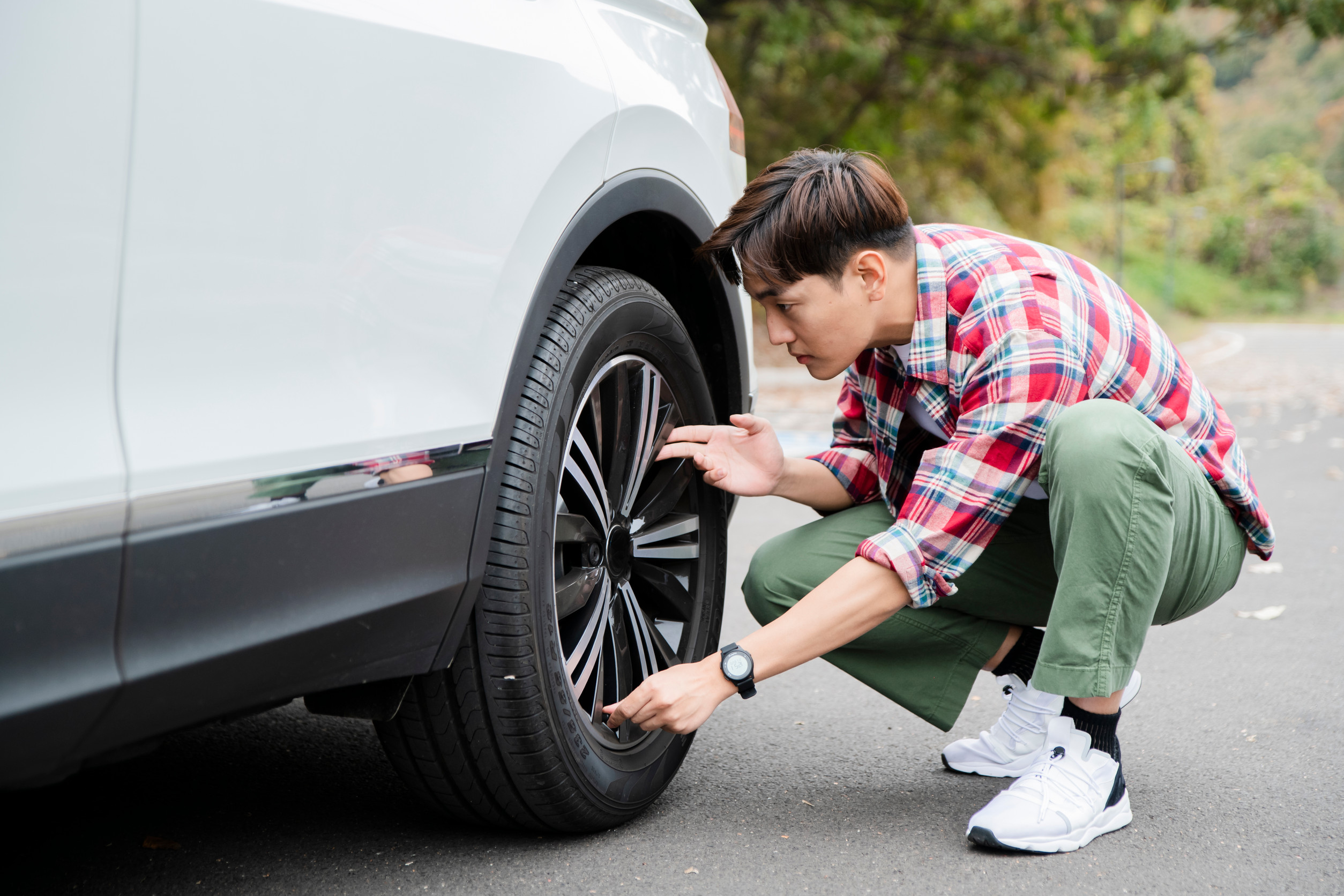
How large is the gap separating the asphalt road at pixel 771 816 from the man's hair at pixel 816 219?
91 centimetres

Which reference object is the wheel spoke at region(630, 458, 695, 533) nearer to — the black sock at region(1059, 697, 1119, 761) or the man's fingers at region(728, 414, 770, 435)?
the man's fingers at region(728, 414, 770, 435)

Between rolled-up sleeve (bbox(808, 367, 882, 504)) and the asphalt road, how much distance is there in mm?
505

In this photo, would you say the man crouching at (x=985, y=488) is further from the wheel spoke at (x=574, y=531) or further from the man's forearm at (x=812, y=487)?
the wheel spoke at (x=574, y=531)

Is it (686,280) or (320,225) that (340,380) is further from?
(686,280)

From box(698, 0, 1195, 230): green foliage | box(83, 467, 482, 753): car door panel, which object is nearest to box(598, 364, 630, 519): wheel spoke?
box(83, 467, 482, 753): car door panel

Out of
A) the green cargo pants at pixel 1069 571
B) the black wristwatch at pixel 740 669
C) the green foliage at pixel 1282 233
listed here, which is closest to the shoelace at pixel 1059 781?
the green cargo pants at pixel 1069 571

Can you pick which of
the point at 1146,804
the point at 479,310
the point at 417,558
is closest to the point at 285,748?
the point at 417,558

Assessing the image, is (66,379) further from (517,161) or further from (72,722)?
(517,161)

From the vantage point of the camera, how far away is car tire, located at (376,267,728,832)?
4.92 feet

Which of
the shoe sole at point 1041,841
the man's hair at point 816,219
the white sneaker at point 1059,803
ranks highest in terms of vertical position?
the man's hair at point 816,219

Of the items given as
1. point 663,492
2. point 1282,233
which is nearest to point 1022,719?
point 663,492

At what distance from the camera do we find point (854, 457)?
7.45 ft

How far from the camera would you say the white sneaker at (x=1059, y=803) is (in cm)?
174

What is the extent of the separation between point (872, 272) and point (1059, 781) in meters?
0.87
